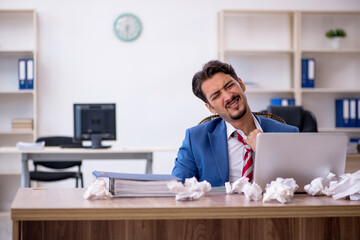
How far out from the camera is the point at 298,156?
5.80ft

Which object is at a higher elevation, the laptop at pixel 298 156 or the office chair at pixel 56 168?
the laptop at pixel 298 156

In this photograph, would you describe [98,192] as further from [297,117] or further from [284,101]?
[284,101]

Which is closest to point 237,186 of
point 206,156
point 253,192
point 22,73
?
point 253,192

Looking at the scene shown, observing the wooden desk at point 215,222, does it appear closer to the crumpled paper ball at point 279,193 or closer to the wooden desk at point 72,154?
the crumpled paper ball at point 279,193

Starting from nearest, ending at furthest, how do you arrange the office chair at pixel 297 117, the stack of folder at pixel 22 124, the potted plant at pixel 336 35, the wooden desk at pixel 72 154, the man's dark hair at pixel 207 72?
the man's dark hair at pixel 207 72
the office chair at pixel 297 117
the wooden desk at pixel 72 154
the stack of folder at pixel 22 124
the potted plant at pixel 336 35

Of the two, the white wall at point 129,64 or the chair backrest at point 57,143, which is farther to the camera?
the white wall at point 129,64

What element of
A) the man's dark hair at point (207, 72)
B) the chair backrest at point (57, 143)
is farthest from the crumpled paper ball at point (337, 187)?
the chair backrest at point (57, 143)

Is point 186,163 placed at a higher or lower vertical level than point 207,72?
lower

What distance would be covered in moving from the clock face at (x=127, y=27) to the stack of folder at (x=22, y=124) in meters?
1.40

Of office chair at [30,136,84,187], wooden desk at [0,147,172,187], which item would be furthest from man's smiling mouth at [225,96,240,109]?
office chair at [30,136,84,187]

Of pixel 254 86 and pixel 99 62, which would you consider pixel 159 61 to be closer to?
pixel 99 62

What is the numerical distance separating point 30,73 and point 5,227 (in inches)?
67.7

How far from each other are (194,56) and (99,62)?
3.61 ft

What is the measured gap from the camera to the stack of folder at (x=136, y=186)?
172 cm
